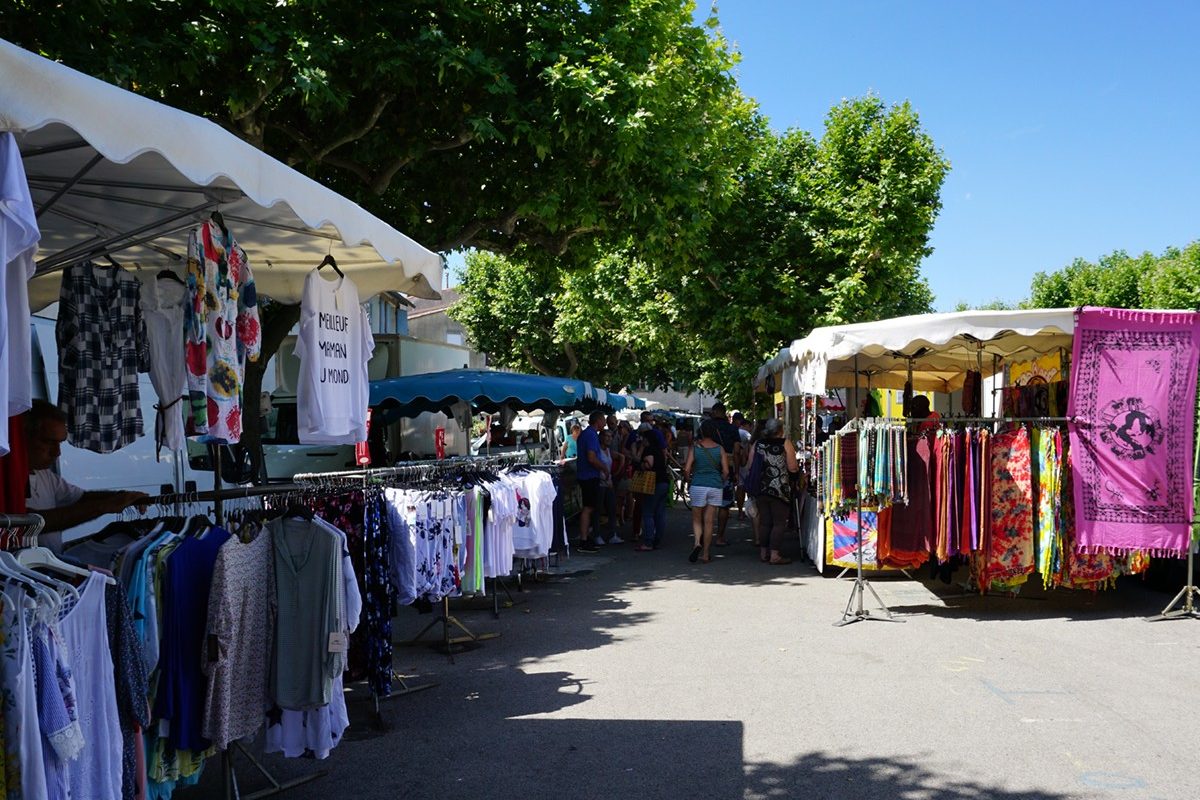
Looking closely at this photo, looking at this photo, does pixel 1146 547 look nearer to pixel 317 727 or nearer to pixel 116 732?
pixel 317 727

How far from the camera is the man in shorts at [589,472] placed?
577 inches

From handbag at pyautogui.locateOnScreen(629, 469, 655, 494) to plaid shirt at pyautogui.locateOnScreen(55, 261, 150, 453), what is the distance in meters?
9.95

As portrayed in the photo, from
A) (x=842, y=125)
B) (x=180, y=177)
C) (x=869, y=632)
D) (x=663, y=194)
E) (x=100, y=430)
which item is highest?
(x=842, y=125)

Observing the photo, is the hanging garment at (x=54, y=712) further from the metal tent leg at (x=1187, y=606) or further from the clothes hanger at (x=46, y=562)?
the metal tent leg at (x=1187, y=606)

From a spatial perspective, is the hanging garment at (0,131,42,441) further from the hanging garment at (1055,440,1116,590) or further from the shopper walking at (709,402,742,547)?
the shopper walking at (709,402,742,547)

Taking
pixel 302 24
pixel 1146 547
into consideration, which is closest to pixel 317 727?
pixel 1146 547

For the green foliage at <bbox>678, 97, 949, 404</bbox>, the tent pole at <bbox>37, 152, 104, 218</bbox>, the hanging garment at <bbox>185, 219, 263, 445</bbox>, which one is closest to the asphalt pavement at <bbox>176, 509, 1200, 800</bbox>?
the hanging garment at <bbox>185, 219, 263, 445</bbox>

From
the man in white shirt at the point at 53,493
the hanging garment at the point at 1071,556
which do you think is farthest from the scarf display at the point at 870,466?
the man in white shirt at the point at 53,493

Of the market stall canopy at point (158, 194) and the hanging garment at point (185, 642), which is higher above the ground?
the market stall canopy at point (158, 194)

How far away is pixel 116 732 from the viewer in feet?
11.5

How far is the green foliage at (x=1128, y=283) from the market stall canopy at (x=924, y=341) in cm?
2247

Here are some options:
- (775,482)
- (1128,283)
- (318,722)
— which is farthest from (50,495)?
(1128,283)

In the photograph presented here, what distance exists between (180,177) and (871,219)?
18110 mm

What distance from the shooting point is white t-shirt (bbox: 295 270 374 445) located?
571cm
